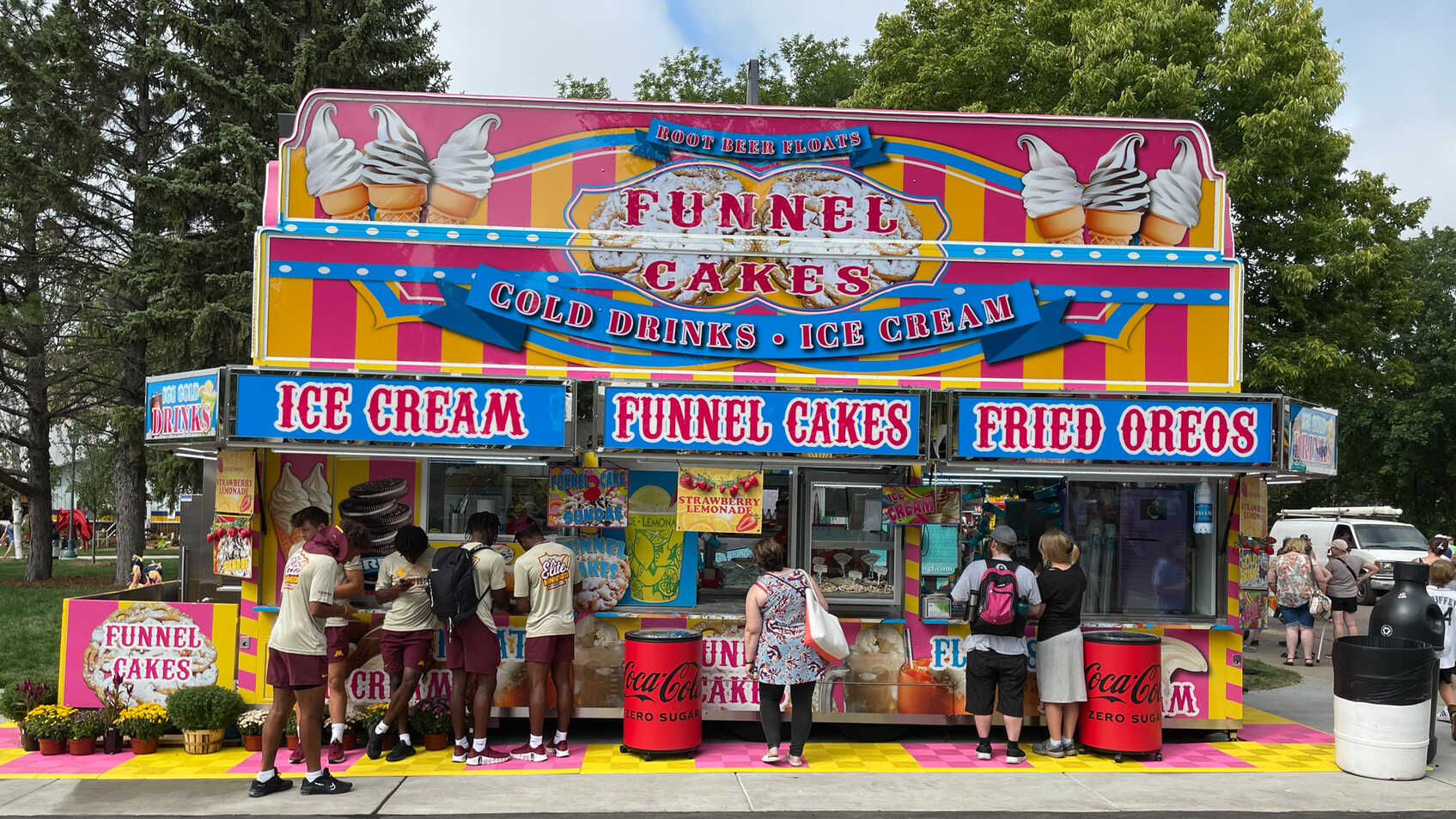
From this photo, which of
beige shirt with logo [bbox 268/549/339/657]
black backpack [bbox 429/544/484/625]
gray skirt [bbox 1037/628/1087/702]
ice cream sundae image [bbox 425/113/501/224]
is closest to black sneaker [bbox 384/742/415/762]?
black backpack [bbox 429/544/484/625]

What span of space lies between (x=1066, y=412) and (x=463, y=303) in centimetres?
510

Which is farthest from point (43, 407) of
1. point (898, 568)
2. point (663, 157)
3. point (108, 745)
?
point (898, 568)

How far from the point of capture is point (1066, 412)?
27.1 ft

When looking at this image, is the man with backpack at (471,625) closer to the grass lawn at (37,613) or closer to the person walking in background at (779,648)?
the person walking in background at (779,648)

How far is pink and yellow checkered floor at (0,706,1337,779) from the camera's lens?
7574 mm

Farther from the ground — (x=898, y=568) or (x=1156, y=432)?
(x=1156, y=432)

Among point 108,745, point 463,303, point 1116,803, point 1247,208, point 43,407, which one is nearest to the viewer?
Answer: point 1116,803

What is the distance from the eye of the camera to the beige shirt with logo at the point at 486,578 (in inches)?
310

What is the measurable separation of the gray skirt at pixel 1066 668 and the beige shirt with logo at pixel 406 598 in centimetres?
484

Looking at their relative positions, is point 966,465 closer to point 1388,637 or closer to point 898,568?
point 898,568

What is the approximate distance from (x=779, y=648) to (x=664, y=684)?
96cm

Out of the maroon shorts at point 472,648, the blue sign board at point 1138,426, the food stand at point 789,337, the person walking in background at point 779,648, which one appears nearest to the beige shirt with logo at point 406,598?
the maroon shorts at point 472,648

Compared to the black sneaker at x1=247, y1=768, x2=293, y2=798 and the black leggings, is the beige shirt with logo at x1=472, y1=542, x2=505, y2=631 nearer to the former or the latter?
the black sneaker at x1=247, y1=768, x2=293, y2=798

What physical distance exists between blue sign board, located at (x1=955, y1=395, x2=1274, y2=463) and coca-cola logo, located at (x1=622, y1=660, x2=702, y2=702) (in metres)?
2.77
